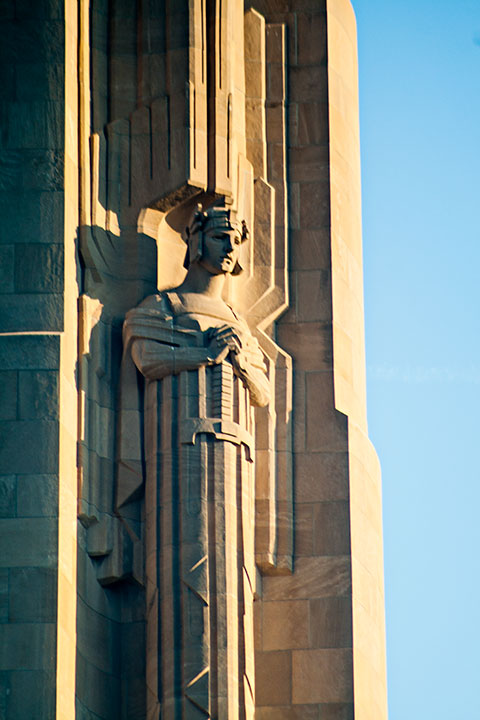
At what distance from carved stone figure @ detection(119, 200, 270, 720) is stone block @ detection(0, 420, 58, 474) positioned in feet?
3.90

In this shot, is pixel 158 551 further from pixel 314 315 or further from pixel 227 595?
pixel 314 315

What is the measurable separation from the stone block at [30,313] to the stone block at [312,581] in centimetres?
329

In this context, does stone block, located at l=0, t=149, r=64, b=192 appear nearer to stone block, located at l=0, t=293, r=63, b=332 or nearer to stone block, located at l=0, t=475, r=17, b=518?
stone block, located at l=0, t=293, r=63, b=332

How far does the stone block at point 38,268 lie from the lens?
82.0 ft

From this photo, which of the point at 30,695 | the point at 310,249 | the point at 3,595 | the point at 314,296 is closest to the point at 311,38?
the point at 310,249

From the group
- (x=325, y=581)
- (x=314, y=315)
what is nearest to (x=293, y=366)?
(x=314, y=315)

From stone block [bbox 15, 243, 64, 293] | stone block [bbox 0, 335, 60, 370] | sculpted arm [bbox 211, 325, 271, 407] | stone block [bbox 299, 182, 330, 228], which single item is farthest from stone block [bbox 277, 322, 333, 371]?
stone block [bbox 0, 335, 60, 370]

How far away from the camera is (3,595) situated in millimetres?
23797

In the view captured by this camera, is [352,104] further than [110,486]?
Yes

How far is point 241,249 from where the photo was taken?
2644 cm

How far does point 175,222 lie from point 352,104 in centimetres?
276

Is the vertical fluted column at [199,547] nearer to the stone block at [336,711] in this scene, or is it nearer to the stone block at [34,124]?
the stone block at [336,711]

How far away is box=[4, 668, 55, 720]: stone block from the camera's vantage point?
2341 cm

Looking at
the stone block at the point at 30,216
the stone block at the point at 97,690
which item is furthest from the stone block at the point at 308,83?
the stone block at the point at 97,690
